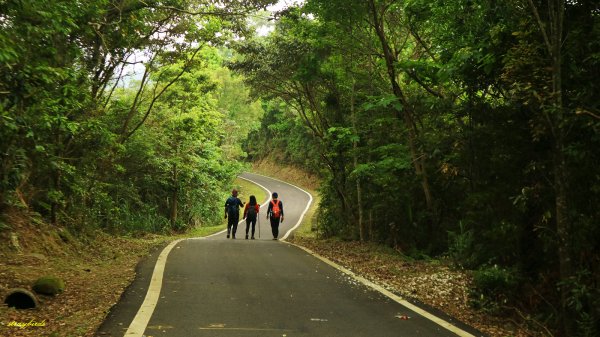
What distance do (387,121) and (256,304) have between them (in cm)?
825

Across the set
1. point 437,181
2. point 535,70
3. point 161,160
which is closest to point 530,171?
point 535,70

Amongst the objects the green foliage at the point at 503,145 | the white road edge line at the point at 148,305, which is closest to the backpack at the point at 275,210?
the green foliage at the point at 503,145

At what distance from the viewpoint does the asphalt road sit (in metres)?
5.51

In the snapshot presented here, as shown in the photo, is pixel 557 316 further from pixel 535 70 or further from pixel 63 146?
pixel 63 146

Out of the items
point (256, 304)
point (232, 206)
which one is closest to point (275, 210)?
point (232, 206)

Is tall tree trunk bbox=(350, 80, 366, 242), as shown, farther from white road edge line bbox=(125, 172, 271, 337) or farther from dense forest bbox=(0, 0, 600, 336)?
white road edge line bbox=(125, 172, 271, 337)

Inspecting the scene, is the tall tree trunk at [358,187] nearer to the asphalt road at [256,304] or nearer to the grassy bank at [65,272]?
the asphalt road at [256,304]

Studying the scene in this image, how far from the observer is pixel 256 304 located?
673 centimetres

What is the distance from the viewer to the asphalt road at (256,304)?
5512 mm

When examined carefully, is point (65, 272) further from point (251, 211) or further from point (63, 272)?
point (251, 211)

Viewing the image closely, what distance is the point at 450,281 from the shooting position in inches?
338

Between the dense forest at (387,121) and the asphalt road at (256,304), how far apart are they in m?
1.88

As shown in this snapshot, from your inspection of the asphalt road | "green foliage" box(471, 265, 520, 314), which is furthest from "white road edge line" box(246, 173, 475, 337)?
"green foliage" box(471, 265, 520, 314)

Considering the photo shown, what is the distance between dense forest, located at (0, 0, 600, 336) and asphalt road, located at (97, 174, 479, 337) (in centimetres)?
188
